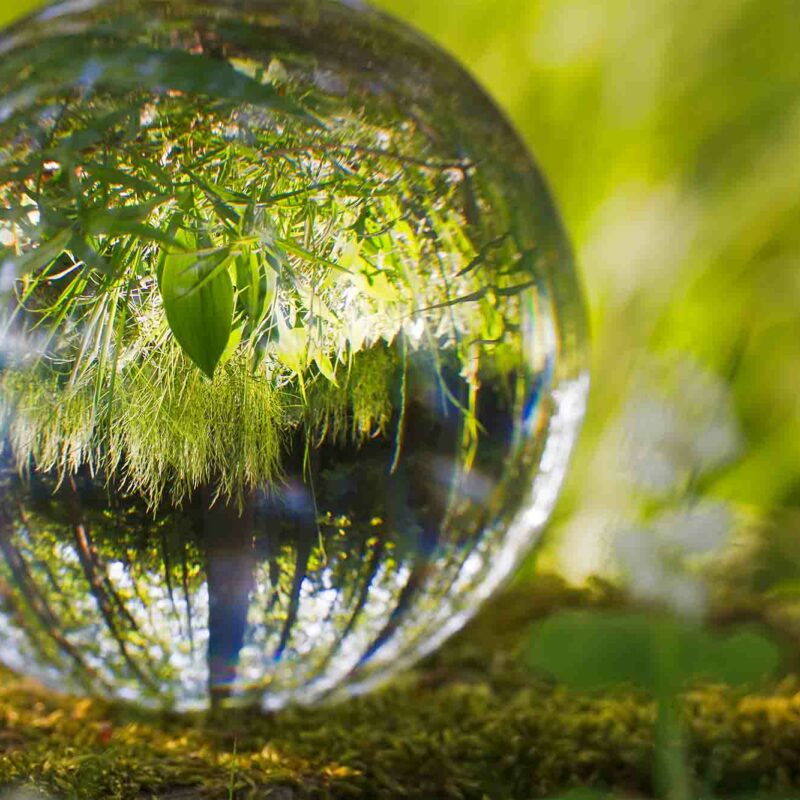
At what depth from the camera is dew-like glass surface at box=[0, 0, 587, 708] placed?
590mm

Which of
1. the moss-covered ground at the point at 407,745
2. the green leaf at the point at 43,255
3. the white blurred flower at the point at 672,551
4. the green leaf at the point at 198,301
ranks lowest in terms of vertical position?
the moss-covered ground at the point at 407,745

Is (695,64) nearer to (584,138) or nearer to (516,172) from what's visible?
(584,138)

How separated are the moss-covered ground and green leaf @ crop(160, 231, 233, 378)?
278 millimetres

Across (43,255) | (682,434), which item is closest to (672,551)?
(682,434)

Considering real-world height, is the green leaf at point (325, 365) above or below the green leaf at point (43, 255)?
below

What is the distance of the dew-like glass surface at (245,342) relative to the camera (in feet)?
1.94

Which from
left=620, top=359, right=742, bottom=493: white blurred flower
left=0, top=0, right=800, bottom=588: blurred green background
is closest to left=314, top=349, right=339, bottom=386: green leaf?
left=620, top=359, right=742, bottom=493: white blurred flower

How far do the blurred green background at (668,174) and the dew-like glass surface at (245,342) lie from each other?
0.88 metres

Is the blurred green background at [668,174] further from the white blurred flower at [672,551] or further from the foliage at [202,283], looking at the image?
the foliage at [202,283]

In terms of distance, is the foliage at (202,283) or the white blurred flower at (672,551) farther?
the white blurred flower at (672,551)

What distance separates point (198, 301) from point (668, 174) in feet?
4.18

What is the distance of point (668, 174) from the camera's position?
1647mm

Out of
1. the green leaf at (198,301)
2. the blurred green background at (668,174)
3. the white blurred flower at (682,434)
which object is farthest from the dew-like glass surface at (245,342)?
the blurred green background at (668,174)

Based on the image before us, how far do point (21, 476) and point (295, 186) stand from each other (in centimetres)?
27
